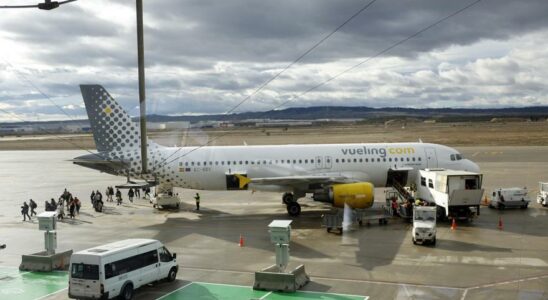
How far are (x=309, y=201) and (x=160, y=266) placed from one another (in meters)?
24.9

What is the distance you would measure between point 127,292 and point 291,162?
21.8m

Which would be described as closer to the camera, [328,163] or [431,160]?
[328,163]

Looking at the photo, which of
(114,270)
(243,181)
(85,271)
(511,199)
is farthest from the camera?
(511,199)

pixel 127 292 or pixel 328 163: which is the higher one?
pixel 328 163

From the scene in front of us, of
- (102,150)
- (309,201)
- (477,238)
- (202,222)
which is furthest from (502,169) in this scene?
(102,150)

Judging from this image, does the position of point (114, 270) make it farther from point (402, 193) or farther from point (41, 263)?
point (402, 193)

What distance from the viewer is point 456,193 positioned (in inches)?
1293

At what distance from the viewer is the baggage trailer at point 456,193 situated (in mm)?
Result: 32825

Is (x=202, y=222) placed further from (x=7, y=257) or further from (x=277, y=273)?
(x=277, y=273)

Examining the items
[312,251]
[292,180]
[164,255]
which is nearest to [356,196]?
[292,180]

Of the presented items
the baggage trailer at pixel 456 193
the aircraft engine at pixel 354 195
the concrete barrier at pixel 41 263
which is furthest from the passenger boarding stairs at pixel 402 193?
the concrete barrier at pixel 41 263

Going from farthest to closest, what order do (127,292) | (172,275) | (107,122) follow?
(107,122)
(172,275)
(127,292)

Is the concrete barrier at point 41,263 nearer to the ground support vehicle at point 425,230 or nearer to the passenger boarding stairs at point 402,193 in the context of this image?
the ground support vehicle at point 425,230

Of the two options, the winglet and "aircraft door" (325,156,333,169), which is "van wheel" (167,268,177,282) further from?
"aircraft door" (325,156,333,169)
